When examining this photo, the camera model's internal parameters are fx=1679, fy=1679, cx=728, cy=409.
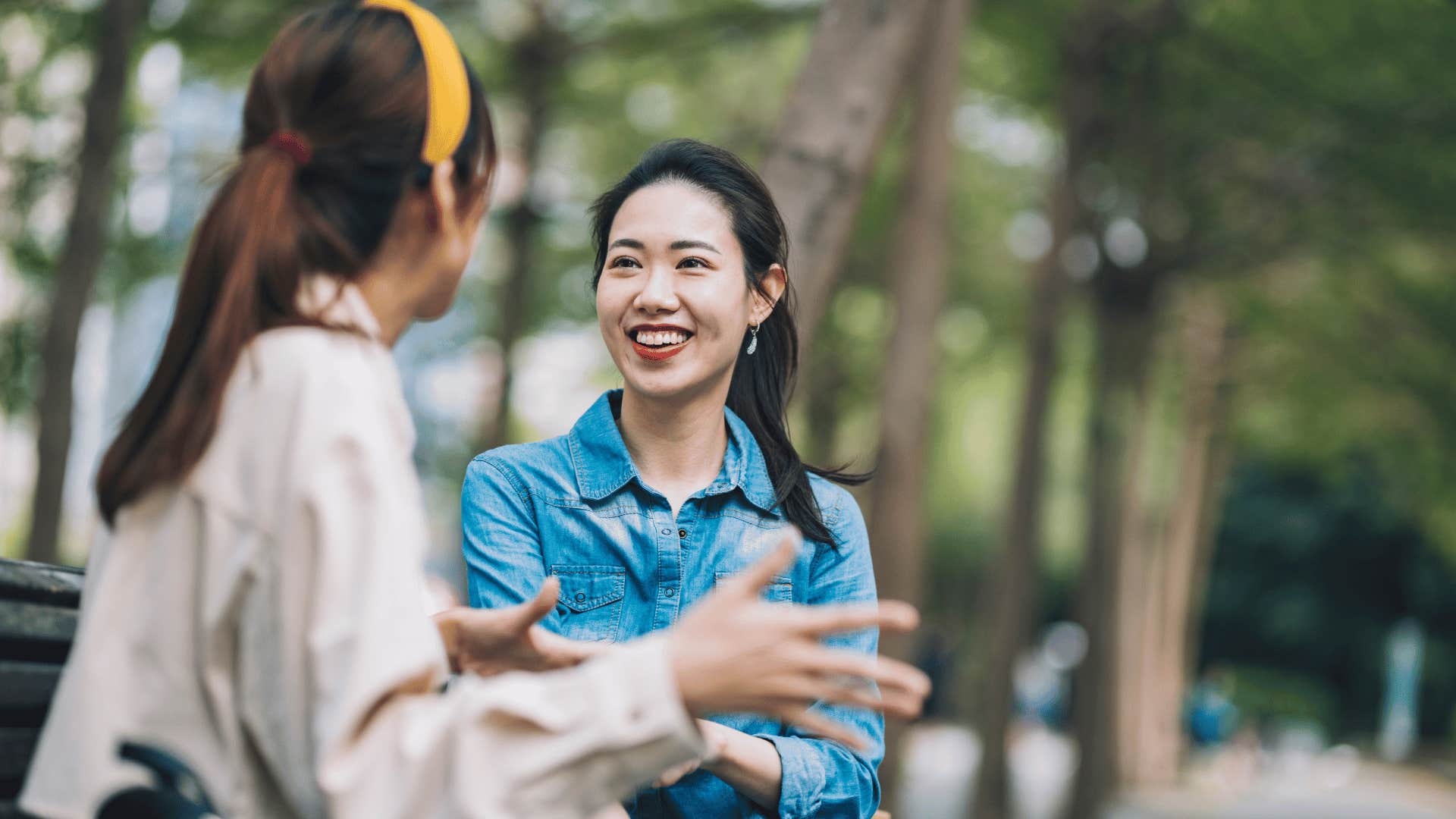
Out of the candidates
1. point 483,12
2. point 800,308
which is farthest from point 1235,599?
point 800,308

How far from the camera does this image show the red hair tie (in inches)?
69.6

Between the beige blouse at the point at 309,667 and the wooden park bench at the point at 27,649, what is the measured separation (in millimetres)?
324

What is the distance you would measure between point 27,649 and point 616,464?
3.42ft

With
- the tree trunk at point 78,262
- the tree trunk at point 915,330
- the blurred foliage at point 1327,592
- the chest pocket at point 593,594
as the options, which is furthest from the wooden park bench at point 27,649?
the blurred foliage at point 1327,592

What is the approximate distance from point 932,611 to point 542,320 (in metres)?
18.7

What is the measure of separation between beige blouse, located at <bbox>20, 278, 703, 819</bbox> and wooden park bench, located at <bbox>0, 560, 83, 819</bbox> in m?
0.32

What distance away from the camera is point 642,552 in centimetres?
279

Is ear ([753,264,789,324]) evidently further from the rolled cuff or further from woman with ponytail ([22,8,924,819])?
woman with ponytail ([22,8,924,819])

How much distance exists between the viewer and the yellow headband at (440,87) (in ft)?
5.94

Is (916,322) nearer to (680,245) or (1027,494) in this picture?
(1027,494)

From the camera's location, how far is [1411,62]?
10.2 metres

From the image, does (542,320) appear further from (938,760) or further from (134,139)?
(938,760)

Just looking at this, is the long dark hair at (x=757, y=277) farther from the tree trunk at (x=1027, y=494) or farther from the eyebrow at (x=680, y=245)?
the tree trunk at (x=1027, y=494)

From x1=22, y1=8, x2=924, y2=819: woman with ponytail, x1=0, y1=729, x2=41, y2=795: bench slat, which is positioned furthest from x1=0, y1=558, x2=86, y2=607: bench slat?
x1=22, y1=8, x2=924, y2=819: woman with ponytail
